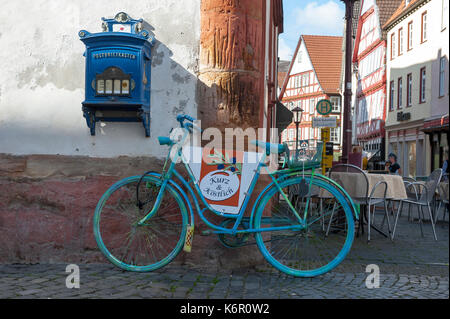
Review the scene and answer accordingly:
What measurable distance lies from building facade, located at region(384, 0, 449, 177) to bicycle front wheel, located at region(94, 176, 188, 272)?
68.0 feet

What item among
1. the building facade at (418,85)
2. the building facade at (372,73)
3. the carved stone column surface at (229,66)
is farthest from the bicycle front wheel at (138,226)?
the building facade at (372,73)

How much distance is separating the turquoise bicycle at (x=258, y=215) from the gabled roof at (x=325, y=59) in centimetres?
4957

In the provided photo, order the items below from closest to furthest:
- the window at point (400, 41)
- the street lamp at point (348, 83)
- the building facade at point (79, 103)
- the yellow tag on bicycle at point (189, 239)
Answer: the yellow tag on bicycle at point (189, 239) → the building facade at point (79, 103) → the street lamp at point (348, 83) → the window at point (400, 41)

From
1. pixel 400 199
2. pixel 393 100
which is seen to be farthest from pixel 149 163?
pixel 393 100

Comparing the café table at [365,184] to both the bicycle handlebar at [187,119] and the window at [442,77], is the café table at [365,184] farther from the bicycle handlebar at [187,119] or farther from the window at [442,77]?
the window at [442,77]

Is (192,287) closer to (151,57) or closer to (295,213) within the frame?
(295,213)

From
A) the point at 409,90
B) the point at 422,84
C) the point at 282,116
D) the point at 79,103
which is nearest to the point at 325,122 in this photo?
the point at 282,116

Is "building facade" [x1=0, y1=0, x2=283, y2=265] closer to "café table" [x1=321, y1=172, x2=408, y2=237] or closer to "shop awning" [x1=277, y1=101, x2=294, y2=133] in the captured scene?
"café table" [x1=321, y1=172, x2=408, y2=237]

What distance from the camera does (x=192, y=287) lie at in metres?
4.20

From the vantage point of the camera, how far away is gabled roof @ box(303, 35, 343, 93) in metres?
55.5

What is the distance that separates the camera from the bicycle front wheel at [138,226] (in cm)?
459

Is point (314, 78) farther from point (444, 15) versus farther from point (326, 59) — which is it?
point (444, 15)

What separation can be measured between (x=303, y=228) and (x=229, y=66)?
1525 millimetres

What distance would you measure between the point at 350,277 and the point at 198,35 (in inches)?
95.6
